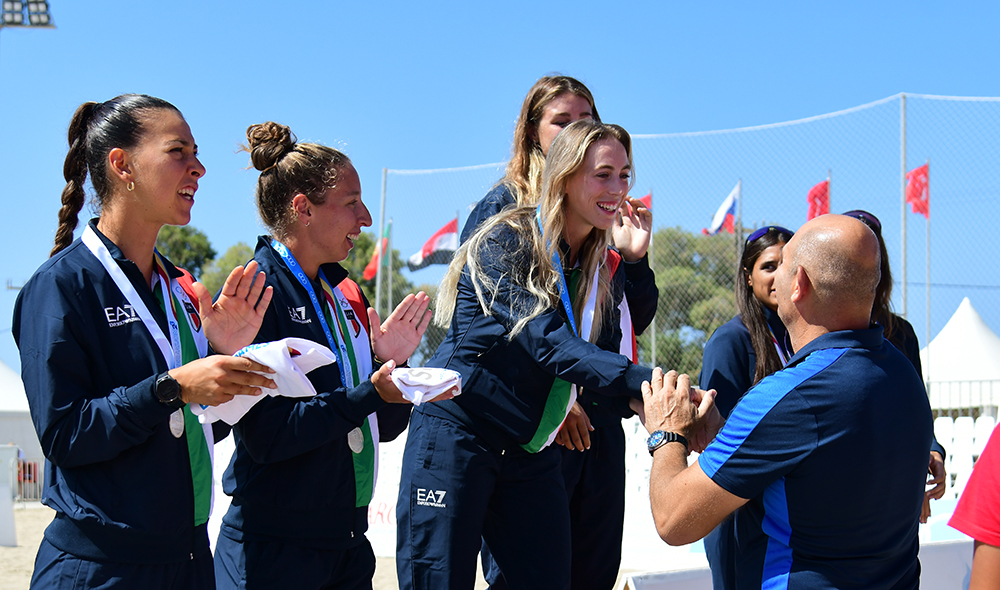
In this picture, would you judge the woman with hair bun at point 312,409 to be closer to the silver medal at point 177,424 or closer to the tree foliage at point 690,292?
the silver medal at point 177,424

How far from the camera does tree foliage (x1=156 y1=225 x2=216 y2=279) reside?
3706 centimetres

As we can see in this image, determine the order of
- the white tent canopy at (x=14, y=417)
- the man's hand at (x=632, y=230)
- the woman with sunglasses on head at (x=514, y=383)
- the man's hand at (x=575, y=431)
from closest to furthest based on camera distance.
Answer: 1. the woman with sunglasses on head at (x=514, y=383)
2. the man's hand at (x=575, y=431)
3. the man's hand at (x=632, y=230)
4. the white tent canopy at (x=14, y=417)

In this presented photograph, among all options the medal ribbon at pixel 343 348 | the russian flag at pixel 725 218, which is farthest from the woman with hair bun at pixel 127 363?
the russian flag at pixel 725 218

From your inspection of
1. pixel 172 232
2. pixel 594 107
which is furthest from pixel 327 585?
pixel 172 232

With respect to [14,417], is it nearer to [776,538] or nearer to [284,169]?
[284,169]

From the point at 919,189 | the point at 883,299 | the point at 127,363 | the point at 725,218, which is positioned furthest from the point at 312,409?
the point at 725,218

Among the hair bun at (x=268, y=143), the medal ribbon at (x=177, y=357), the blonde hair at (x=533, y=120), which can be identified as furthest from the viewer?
the blonde hair at (x=533, y=120)

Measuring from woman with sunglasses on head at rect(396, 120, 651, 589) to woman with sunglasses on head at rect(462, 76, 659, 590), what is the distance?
242 millimetres

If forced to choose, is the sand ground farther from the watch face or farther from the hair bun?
the watch face

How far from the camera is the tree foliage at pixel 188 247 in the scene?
122ft

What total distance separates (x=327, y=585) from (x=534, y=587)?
2.47 feet

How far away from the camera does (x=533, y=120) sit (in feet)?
12.6

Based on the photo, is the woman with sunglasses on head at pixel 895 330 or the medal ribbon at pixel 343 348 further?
the woman with sunglasses on head at pixel 895 330

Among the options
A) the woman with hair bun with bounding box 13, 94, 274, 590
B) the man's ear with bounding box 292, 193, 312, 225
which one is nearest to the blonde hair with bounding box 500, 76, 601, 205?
the man's ear with bounding box 292, 193, 312, 225
